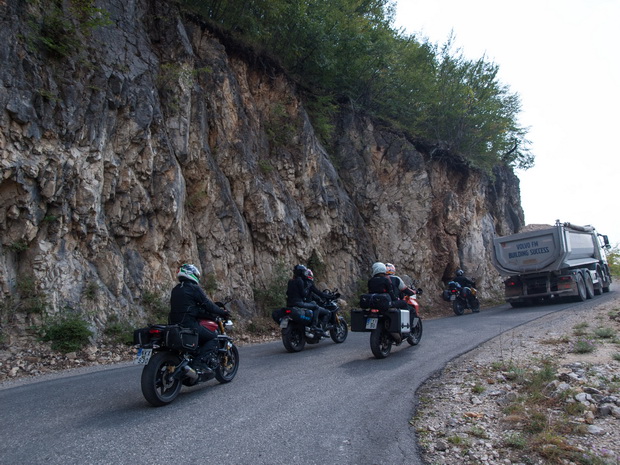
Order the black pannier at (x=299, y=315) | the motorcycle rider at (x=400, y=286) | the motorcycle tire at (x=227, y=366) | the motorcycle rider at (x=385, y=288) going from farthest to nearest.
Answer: the black pannier at (x=299, y=315)
the motorcycle rider at (x=400, y=286)
the motorcycle rider at (x=385, y=288)
the motorcycle tire at (x=227, y=366)

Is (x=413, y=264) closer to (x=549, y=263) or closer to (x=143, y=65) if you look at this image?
(x=549, y=263)

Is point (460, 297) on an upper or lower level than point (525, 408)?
upper

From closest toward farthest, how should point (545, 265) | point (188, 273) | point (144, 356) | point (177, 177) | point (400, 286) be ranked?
1. point (144, 356)
2. point (188, 273)
3. point (400, 286)
4. point (177, 177)
5. point (545, 265)

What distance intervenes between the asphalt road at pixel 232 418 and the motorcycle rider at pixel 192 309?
0.58 m

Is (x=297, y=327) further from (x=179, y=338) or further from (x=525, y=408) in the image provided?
(x=525, y=408)

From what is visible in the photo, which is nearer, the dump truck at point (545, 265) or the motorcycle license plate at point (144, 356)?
the motorcycle license plate at point (144, 356)

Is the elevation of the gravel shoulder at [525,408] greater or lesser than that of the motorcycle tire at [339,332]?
lesser

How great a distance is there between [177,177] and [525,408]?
35.2 ft

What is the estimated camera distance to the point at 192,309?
5.75 meters

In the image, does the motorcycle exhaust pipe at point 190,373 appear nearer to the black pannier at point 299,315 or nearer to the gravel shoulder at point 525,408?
the gravel shoulder at point 525,408

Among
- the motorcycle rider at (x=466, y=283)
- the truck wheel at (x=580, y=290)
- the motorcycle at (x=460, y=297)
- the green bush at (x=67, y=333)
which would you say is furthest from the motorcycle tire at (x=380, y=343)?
the truck wheel at (x=580, y=290)

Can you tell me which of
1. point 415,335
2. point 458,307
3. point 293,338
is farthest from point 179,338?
point 458,307

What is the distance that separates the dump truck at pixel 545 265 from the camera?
17.3 metres

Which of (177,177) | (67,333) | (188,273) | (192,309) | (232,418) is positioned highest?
(177,177)
